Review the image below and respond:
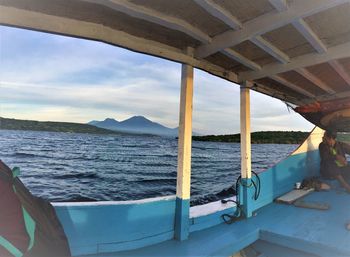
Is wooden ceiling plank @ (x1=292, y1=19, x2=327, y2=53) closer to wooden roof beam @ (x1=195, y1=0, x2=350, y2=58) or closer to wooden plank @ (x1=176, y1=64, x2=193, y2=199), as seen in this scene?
wooden roof beam @ (x1=195, y1=0, x2=350, y2=58)

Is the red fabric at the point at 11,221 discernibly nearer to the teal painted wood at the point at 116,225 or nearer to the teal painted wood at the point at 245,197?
the teal painted wood at the point at 116,225

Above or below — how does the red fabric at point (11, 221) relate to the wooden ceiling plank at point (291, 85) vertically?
below

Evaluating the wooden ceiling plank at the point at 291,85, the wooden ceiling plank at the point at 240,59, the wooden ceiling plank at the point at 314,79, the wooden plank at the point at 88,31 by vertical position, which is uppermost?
the wooden ceiling plank at the point at 240,59

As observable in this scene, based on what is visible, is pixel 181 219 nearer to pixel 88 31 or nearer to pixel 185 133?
pixel 185 133

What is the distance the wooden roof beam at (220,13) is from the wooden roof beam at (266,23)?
0.09 meters

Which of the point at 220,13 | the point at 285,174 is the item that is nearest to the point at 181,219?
the point at 220,13

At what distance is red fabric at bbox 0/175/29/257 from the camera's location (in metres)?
0.89

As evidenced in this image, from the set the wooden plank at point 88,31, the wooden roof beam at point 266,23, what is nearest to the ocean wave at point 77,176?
the wooden plank at point 88,31

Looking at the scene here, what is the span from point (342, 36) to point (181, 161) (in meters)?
1.89

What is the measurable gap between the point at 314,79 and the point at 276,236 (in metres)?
2.13

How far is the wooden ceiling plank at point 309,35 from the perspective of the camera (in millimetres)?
1951

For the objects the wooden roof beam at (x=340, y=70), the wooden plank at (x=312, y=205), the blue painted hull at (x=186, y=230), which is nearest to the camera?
the blue painted hull at (x=186, y=230)

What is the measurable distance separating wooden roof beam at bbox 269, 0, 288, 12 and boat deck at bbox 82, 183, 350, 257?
82.8 inches

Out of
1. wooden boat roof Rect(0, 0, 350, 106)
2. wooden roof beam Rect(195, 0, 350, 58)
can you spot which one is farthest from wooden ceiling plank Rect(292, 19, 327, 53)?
wooden roof beam Rect(195, 0, 350, 58)
